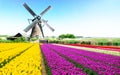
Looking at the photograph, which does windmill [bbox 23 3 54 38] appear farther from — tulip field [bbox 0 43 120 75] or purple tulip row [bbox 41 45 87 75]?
purple tulip row [bbox 41 45 87 75]

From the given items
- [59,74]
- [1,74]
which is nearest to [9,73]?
[1,74]

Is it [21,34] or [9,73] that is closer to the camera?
[9,73]

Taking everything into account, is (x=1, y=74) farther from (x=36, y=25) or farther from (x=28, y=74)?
(x=36, y=25)

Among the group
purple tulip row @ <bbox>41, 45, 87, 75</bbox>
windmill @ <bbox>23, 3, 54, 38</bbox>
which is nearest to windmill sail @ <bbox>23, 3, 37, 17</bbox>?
windmill @ <bbox>23, 3, 54, 38</bbox>

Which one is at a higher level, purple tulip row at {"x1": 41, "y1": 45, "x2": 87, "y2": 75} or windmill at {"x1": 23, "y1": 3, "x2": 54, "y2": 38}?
windmill at {"x1": 23, "y1": 3, "x2": 54, "y2": 38}

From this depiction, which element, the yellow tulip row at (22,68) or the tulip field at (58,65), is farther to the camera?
the tulip field at (58,65)

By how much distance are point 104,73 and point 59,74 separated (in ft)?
6.94

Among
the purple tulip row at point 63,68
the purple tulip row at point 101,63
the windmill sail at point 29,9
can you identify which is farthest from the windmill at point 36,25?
the purple tulip row at point 63,68

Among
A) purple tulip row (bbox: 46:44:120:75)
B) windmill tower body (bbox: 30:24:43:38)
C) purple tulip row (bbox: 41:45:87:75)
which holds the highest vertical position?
windmill tower body (bbox: 30:24:43:38)

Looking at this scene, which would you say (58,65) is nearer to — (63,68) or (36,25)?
(63,68)

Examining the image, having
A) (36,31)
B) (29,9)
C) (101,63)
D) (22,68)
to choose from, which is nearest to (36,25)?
(36,31)

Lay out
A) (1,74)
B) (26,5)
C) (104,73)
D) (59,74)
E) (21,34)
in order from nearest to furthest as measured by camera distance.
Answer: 1. (1,74)
2. (59,74)
3. (104,73)
4. (26,5)
5. (21,34)

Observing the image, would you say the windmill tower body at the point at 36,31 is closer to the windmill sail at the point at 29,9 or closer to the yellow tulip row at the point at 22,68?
the windmill sail at the point at 29,9

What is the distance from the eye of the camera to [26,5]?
73.3 m
